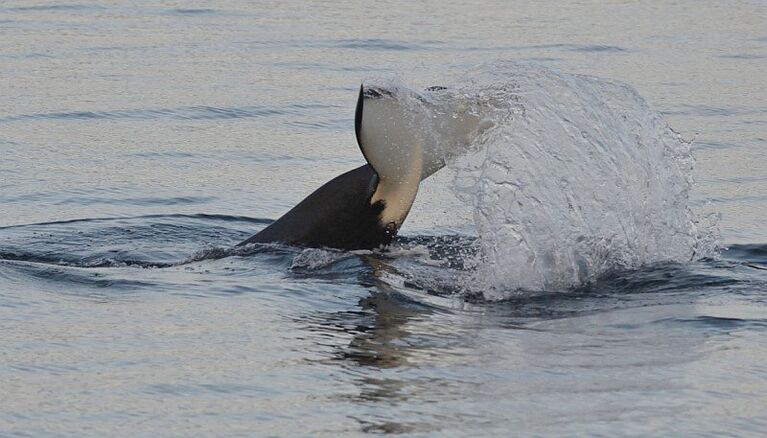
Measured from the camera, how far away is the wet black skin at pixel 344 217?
303 inches

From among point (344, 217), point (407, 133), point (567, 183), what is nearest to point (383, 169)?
point (407, 133)

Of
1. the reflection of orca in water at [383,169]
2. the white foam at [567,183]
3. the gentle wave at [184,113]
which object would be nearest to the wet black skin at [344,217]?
the reflection of orca in water at [383,169]

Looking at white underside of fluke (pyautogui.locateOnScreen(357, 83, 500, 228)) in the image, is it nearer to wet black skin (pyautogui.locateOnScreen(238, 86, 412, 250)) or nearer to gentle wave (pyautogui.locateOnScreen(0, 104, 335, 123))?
wet black skin (pyautogui.locateOnScreen(238, 86, 412, 250))

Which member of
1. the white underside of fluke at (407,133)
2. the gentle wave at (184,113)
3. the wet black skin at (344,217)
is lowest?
the gentle wave at (184,113)

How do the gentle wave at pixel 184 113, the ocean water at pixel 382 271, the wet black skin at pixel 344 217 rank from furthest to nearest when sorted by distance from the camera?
the gentle wave at pixel 184 113, the wet black skin at pixel 344 217, the ocean water at pixel 382 271

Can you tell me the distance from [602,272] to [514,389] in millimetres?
2322

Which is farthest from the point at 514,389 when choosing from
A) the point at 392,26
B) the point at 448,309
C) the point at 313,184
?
the point at 392,26

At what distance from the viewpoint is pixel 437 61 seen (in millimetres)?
16734

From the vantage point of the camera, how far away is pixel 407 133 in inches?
295

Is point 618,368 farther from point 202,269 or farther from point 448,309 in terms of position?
point 202,269

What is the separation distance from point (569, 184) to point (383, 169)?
1286 millimetres

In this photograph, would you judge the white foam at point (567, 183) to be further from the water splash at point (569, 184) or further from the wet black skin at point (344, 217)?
the wet black skin at point (344, 217)

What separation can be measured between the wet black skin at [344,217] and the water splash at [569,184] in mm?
449

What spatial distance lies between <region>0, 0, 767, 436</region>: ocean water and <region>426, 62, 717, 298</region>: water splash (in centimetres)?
1
